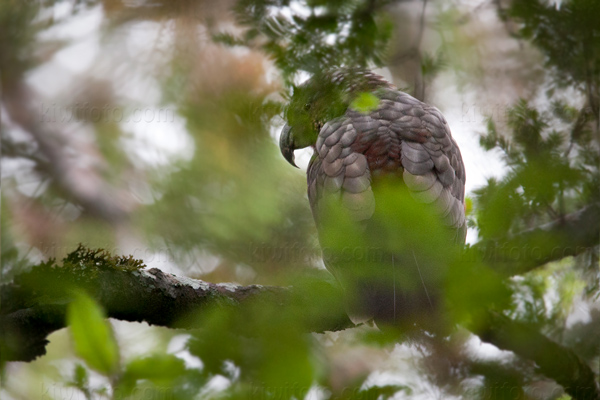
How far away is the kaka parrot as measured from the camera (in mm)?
608

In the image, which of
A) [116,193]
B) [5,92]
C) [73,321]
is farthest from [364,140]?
[5,92]

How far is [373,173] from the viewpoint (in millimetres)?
1190

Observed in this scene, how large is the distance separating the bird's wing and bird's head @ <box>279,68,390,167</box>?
0.38 ft

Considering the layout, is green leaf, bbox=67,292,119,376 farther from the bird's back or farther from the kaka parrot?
the bird's back

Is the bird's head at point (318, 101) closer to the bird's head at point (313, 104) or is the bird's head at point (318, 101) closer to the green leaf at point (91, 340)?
the bird's head at point (313, 104)

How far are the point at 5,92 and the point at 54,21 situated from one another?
0.29 metres

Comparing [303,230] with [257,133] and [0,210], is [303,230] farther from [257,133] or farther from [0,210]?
[0,210]

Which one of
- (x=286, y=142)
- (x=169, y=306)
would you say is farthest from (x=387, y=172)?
(x=169, y=306)

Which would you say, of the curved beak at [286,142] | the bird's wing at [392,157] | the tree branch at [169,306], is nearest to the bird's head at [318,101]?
the curved beak at [286,142]

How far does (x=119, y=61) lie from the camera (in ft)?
5.48

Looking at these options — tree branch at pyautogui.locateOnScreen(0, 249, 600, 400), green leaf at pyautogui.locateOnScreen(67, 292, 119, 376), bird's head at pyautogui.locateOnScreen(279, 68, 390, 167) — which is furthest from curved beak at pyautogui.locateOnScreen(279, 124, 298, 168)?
green leaf at pyautogui.locateOnScreen(67, 292, 119, 376)

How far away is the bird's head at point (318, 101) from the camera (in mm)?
786

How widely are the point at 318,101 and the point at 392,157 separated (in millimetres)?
447

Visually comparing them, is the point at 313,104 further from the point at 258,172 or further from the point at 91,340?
the point at 91,340
